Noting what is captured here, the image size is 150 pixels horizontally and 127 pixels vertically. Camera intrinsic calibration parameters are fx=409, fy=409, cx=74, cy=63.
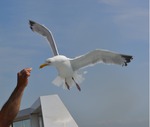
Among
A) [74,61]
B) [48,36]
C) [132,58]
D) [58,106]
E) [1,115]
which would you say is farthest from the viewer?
[48,36]

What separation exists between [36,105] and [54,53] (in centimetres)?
353

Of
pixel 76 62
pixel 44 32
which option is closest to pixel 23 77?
pixel 76 62

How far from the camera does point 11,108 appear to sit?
1.44 metres

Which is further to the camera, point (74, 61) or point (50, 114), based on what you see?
point (74, 61)

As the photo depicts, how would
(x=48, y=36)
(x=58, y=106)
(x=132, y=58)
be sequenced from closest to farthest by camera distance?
(x=58, y=106) < (x=132, y=58) < (x=48, y=36)

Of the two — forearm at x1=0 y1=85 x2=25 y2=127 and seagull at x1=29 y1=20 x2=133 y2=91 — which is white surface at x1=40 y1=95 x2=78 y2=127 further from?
seagull at x1=29 y1=20 x2=133 y2=91

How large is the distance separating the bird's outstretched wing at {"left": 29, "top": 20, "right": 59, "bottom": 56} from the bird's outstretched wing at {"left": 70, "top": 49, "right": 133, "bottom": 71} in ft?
1.64

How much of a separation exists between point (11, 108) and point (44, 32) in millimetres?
6550

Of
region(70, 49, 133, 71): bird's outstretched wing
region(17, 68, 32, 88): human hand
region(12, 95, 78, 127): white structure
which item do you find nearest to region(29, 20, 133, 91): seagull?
region(70, 49, 133, 71): bird's outstretched wing

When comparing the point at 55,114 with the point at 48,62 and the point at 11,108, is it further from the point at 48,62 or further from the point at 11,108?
the point at 48,62

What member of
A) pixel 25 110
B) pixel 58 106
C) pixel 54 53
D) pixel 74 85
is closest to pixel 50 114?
pixel 58 106

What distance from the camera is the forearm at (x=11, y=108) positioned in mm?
1438

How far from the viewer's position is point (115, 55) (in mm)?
6719

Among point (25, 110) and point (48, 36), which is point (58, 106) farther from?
point (48, 36)
